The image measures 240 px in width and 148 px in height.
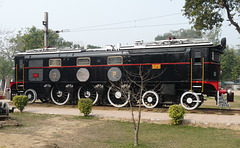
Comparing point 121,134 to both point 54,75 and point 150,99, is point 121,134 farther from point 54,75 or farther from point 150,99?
point 54,75

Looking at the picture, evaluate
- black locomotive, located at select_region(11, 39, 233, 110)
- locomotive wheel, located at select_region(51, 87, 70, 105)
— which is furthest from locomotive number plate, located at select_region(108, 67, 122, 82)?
locomotive wheel, located at select_region(51, 87, 70, 105)

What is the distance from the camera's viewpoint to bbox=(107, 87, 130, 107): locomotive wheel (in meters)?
16.8

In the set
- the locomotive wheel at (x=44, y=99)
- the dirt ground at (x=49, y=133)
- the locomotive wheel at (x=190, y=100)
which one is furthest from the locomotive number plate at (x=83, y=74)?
the locomotive wheel at (x=190, y=100)

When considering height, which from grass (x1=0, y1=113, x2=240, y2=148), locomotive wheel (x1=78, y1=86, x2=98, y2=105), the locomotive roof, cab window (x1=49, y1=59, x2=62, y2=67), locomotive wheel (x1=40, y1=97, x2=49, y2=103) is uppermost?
the locomotive roof

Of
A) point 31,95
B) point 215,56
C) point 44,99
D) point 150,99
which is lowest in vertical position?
point 44,99

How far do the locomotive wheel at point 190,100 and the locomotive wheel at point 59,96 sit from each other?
859 centimetres

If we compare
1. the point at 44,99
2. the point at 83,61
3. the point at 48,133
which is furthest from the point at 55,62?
the point at 48,133

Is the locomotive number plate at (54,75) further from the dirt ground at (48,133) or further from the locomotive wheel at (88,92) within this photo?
the dirt ground at (48,133)

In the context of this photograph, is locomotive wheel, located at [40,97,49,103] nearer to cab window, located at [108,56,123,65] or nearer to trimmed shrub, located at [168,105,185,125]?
cab window, located at [108,56,123,65]

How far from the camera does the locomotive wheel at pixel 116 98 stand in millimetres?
16812

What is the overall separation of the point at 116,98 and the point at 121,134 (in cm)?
743

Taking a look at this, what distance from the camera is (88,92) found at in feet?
59.1

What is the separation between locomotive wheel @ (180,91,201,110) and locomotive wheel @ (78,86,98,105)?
630cm

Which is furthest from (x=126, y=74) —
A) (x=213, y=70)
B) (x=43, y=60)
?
(x=43, y=60)
